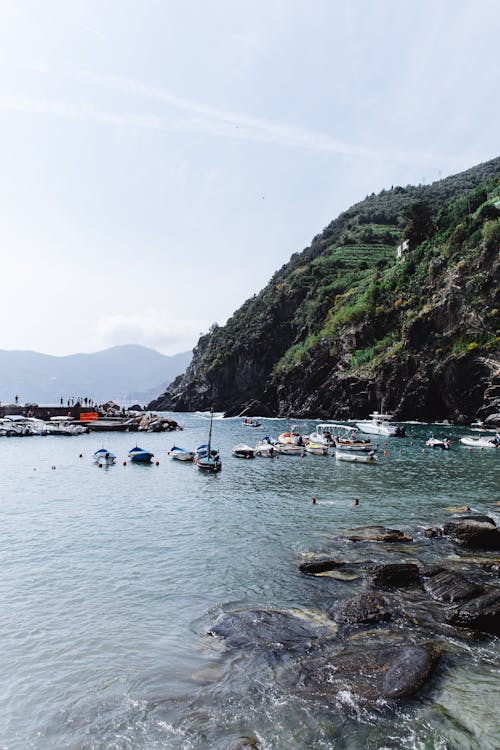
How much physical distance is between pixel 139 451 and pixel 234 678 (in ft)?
180

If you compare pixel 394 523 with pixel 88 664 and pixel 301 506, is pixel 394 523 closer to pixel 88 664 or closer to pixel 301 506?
pixel 301 506

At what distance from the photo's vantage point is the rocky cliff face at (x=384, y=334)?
100875mm

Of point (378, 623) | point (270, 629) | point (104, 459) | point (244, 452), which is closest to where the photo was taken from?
point (270, 629)

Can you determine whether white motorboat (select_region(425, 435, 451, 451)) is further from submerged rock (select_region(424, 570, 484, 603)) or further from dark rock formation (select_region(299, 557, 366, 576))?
submerged rock (select_region(424, 570, 484, 603))

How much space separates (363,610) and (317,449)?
5216 cm

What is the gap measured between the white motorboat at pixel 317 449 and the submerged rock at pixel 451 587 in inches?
1892

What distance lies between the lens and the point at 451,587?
63.8ft

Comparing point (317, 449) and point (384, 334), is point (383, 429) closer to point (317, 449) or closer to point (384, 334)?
point (317, 449)

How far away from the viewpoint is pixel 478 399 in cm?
10050

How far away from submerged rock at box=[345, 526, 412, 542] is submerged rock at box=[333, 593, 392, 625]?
28.1 ft

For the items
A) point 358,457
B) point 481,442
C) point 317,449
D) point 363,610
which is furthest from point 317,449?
point 363,610

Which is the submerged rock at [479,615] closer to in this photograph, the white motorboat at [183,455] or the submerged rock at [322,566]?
the submerged rock at [322,566]

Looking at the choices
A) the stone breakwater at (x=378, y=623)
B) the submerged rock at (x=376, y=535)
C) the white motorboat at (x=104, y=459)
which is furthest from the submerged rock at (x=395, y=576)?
the white motorboat at (x=104, y=459)

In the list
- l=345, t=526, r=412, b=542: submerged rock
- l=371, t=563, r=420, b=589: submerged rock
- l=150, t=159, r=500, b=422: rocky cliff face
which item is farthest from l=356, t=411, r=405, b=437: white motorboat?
l=371, t=563, r=420, b=589: submerged rock
